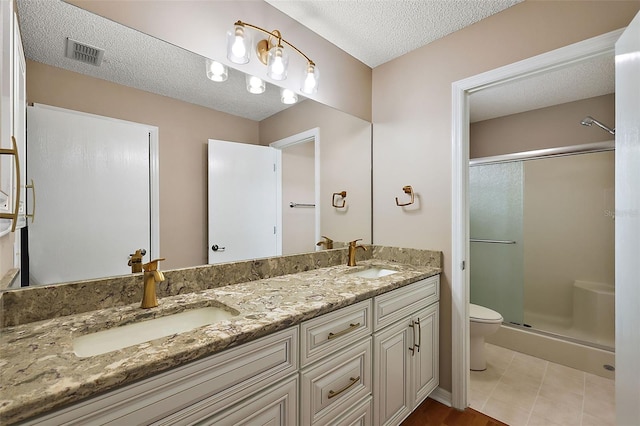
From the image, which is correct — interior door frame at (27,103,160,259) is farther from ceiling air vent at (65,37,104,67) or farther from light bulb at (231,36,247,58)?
light bulb at (231,36,247,58)

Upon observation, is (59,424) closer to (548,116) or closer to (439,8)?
(439,8)

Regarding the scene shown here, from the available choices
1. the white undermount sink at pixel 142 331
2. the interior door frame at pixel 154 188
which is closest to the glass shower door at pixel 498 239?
the white undermount sink at pixel 142 331

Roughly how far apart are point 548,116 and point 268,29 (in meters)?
2.81

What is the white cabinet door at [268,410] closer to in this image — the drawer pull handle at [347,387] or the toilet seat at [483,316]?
the drawer pull handle at [347,387]

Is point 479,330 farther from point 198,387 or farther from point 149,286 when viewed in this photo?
point 149,286

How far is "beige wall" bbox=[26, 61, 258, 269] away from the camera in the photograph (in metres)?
1.04

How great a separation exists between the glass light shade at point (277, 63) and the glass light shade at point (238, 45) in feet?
0.52

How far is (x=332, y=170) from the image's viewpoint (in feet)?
6.86

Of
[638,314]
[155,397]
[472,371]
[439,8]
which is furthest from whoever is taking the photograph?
[472,371]

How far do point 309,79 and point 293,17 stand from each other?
365mm

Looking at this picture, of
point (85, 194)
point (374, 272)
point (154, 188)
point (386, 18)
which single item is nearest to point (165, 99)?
point (154, 188)

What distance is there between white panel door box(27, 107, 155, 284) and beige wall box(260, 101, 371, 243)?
0.90 meters

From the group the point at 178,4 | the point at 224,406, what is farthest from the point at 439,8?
the point at 224,406

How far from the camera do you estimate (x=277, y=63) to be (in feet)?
5.21
